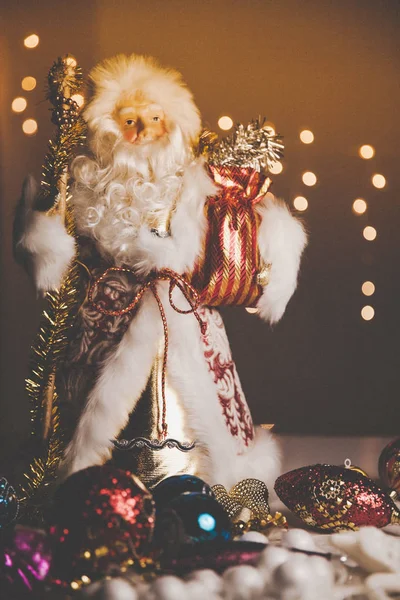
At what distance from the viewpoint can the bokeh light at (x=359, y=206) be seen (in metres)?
1.63

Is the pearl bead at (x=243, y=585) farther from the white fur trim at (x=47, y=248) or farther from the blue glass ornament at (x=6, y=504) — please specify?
the white fur trim at (x=47, y=248)

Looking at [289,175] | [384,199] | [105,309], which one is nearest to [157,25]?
[289,175]

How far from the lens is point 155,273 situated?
99 centimetres

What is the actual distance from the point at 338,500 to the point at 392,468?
23cm

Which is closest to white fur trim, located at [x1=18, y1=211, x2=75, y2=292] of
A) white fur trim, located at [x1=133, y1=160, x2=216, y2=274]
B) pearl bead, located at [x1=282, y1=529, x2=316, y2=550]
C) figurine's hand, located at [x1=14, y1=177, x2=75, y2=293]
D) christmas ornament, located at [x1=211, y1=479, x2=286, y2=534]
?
figurine's hand, located at [x1=14, y1=177, x2=75, y2=293]

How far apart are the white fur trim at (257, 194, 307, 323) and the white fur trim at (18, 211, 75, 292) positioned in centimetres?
28

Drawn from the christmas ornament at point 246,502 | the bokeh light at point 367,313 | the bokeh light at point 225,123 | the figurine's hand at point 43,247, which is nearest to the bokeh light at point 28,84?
the bokeh light at point 225,123

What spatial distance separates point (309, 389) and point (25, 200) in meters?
0.86

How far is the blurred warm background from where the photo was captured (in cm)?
153


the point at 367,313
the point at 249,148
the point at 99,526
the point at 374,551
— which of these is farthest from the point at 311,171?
the point at 99,526

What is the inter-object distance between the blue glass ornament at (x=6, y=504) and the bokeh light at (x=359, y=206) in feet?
3.55

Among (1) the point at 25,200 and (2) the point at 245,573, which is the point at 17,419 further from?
(2) the point at 245,573

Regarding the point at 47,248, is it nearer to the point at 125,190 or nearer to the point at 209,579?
the point at 125,190

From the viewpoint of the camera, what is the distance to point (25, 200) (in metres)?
1.01
